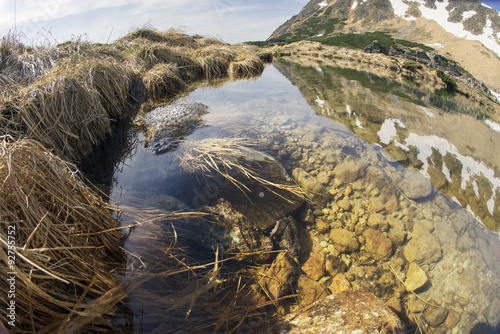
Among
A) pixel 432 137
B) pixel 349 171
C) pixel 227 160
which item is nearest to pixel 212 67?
pixel 227 160

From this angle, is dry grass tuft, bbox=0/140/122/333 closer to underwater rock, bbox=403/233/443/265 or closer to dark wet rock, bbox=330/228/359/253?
dark wet rock, bbox=330/228/359/253

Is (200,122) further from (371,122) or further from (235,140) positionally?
(371,122)

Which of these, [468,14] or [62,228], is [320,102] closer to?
[62,228]

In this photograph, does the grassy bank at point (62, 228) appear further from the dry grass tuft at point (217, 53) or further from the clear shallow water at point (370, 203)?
the dry grass tuft at point (217, 53)

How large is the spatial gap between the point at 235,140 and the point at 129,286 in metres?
2.35

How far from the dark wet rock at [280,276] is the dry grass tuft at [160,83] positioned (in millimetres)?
4722

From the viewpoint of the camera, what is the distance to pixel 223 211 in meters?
2.15

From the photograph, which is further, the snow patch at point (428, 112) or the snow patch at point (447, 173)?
the snow patch at point (428, 112)

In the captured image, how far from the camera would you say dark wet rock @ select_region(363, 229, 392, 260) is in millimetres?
2174

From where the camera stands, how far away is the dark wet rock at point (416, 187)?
112 inches

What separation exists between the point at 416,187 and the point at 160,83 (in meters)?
5.70

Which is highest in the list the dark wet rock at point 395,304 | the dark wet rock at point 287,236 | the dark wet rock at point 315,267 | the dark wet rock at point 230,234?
the dark wet rock at point 230,234

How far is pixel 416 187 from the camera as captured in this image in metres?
2.94

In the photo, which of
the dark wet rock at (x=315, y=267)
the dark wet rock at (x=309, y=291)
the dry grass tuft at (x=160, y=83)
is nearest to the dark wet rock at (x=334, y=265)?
the dark wet rock at (x=315, y=267)
